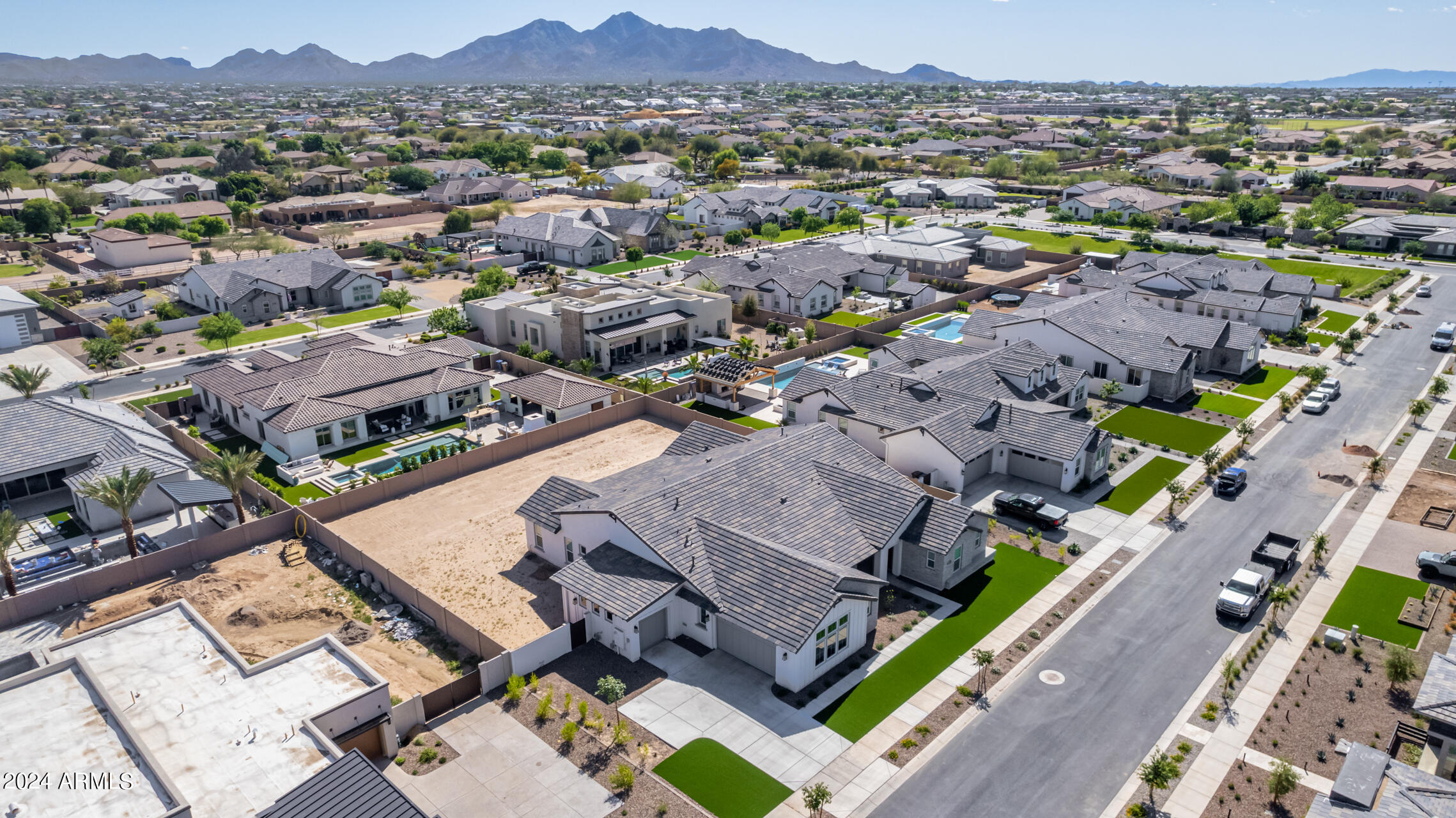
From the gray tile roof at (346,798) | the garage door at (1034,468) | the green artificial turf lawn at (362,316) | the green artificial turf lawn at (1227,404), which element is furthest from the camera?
the green artificial turf lawn at (362,316)

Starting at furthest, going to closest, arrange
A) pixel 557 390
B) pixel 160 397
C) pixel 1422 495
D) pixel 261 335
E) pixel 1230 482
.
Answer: pixel 261 335 < pixel 160 397 < pixel 557 390 < pixel 1230 482 < pixel 1422 495

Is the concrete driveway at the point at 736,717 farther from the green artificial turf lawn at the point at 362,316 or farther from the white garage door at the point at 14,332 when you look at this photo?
the white garage door at the point at 14,332

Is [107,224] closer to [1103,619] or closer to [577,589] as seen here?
[577,589]

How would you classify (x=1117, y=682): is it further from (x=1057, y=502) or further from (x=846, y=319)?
(x=846, y=319)

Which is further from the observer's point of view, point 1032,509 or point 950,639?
point 1032,509

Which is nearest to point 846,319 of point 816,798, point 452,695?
point 452,695

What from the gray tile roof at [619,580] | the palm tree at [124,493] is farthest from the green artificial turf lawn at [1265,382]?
the palm tree at [124,493]

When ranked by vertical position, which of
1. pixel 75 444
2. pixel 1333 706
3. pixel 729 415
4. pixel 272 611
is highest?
pixel 75 444
